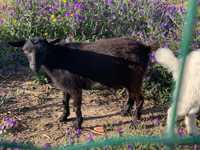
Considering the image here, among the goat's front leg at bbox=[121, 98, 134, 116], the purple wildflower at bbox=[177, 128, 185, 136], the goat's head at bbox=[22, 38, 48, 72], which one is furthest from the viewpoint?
the goat's front leg at bbox=[121, 98, 134, 116]

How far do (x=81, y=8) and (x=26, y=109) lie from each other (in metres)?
2.41

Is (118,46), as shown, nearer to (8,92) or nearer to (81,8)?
(8,92)

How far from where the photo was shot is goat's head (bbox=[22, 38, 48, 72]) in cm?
552

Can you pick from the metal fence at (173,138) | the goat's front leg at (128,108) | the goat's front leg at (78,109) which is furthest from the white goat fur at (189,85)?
the metal fence at (173,138)

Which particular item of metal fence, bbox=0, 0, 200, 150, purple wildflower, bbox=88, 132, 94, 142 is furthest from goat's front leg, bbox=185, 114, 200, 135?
metal fence, bbox=0, 0, 200, 150

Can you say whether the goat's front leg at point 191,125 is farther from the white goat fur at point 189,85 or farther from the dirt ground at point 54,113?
the dirt ground at point 54,113

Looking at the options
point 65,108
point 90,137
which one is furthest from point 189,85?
point 65,108

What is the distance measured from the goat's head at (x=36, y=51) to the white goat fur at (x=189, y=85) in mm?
1345

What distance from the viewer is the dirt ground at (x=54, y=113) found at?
5.64 meters

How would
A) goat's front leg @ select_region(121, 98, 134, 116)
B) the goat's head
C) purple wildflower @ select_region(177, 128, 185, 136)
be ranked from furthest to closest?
goat's front leg @ select_region(121, 98, 134, 116)
the goat's head
purple wildflower @ select_region(177, 128, 185, 136)

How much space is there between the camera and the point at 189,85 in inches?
199

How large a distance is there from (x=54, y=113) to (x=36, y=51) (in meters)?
1.01

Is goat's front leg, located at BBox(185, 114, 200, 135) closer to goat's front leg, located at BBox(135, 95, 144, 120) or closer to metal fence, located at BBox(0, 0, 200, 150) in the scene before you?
goat's front leg, located at BBox(135, 95, 144, 120)

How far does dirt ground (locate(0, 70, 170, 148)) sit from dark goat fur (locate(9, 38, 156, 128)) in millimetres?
323
